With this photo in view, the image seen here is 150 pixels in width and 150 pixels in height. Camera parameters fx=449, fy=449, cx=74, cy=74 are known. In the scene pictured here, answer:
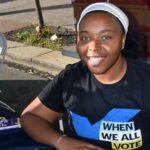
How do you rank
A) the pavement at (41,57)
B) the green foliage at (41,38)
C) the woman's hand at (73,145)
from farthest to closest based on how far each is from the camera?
the green foliage at (41,38) < the pavement at (41,57) < the woman's hand at (73,145)

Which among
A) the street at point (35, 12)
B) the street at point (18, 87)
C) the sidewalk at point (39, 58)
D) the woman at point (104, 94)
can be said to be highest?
the woman at point (104, 94)

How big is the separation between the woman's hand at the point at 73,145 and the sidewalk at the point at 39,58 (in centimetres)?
432

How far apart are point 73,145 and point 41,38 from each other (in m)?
6.03

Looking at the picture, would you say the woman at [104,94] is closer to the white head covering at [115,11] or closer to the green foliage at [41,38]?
the white head covering at [115,11]

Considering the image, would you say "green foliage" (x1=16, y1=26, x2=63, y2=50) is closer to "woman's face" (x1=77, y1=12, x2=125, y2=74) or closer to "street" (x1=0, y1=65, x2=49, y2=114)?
"street" (x1=0, y1=65, x2=49, y2=114)

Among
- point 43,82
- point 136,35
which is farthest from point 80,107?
point 43,82

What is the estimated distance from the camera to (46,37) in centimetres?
798

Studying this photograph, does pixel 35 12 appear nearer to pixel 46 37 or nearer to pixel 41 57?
pixel 46 37

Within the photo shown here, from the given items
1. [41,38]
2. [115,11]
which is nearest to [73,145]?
[115,11]

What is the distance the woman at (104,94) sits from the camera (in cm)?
202

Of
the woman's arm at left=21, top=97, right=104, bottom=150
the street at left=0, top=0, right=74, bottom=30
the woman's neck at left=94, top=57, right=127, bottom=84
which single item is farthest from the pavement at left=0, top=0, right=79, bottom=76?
the woman's neck at left=94, top=57, right=127, bottom=84

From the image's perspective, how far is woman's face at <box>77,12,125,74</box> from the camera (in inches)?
79.0

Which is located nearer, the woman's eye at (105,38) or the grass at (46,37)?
the woman's eye at (105,38)

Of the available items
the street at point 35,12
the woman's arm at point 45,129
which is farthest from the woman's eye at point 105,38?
the street at point 35,12
